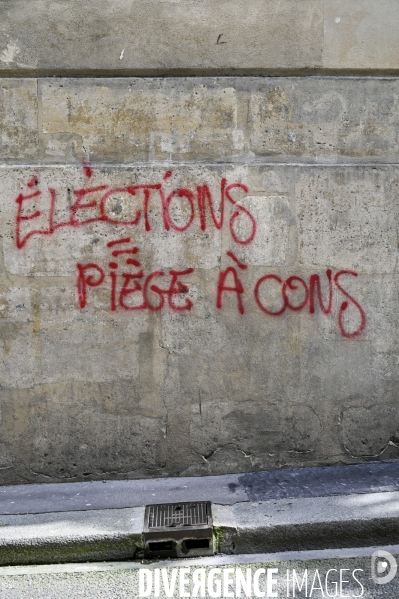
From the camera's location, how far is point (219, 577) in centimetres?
312

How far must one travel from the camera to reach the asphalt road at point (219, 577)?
302 centimetres

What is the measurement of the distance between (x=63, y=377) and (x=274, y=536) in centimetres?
173

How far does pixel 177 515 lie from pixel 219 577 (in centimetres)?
54

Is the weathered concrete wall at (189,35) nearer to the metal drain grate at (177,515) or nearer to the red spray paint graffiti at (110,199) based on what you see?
the red spray paint graffiti at (110,199)

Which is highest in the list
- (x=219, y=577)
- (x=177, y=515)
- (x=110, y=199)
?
(x=110, y=199)

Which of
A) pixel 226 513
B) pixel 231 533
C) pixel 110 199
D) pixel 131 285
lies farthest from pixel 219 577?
pixel 110 199

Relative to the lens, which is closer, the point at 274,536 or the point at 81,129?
the point at 274,536

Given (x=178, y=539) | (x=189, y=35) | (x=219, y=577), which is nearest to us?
(x=219, y=577)

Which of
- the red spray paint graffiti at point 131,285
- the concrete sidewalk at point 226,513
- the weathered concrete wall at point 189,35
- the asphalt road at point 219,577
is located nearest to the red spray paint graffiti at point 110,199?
the red spray paint graffiti at point 131,285

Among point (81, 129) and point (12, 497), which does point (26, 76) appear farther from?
point (12, 497)

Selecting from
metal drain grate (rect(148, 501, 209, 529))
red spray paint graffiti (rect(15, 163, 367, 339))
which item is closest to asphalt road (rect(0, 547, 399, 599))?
metal drain grate (rect(148, 501, 209, 529))

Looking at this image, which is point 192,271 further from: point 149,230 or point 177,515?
point 177,515

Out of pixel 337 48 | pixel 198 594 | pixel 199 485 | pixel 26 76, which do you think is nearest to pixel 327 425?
pixel 199 485

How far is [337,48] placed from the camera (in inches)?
163
